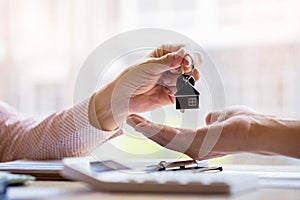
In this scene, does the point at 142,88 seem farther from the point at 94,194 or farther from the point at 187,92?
the point at 94,194

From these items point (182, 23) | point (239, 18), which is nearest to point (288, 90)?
point (239, 18)

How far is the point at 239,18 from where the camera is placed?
3.11m

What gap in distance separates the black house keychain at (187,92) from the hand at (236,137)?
45 millimetres

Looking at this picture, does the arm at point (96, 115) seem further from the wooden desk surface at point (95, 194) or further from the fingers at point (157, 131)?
the wooden desk surface at point (95, 194)

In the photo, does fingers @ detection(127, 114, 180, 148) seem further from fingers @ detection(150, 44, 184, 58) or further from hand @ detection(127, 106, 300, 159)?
fingers @ detection(150, 44, 184, 58)

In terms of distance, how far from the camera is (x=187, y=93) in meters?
0.91

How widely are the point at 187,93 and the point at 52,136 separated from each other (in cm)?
42

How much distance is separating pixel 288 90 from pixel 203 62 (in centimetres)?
221

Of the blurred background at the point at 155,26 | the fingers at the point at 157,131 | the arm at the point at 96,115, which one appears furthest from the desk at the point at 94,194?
the blurred background at the point at 155,26

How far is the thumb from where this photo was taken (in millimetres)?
908

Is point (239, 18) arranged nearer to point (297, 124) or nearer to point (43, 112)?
point (43, 112)

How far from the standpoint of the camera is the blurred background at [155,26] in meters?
3.07

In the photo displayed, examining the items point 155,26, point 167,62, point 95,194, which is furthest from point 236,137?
point 155,26

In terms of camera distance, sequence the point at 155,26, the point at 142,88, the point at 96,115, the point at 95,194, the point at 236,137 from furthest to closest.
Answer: the point at 155,26 < the point at 96,115 < the point at 142,88 < the point at 236,137 < the point at 95,194
